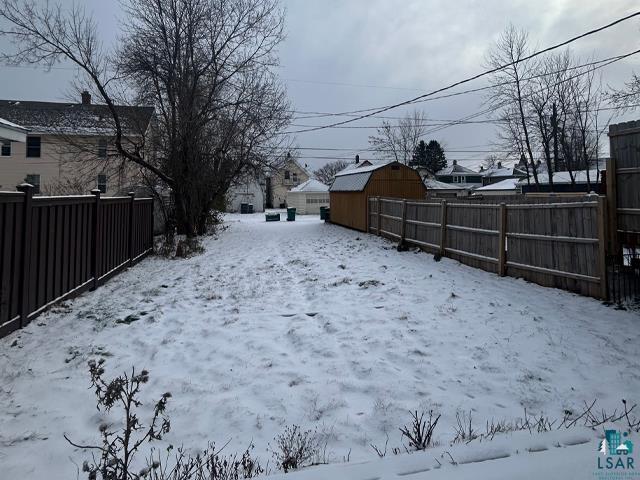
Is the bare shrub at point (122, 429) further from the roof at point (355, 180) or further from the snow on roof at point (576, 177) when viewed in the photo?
the snow on roof at point (576, 177)

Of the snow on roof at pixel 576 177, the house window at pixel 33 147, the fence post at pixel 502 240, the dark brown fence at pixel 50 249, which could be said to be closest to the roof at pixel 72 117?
the house window at pixel 33 147


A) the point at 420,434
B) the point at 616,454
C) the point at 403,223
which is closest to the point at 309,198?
the point at 403,223

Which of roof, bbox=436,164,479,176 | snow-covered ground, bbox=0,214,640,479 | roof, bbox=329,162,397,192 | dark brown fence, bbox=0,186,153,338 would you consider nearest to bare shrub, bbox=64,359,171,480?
snow-covered ground, bbox=0,214,640,479

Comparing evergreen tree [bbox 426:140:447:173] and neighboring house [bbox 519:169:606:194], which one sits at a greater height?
evergreen tree [bbox 426:140:447:173]

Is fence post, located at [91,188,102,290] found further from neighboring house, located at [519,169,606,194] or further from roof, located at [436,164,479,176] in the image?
roof, located at [436,164,479,176]

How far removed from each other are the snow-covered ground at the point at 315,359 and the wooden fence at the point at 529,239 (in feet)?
1.26

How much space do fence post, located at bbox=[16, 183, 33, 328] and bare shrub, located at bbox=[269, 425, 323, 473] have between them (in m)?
3.73

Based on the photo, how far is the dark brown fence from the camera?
15.0 feet

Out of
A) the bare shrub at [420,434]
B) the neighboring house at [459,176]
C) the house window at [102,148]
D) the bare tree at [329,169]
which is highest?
the bare tree at [329,169]

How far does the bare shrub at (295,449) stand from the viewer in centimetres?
250

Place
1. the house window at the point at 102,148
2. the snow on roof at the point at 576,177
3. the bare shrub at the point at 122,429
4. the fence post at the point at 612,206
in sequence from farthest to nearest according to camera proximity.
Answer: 1. the snow on roof at the point at 576,177
2. the house window at the point at 102,148
3. the fence post at the point at 612,206
4. the bare shrub at the point at 122,429

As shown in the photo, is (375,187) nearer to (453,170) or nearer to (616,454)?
(616,454)

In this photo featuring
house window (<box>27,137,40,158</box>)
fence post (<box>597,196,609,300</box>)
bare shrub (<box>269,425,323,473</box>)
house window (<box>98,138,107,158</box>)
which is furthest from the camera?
house window (<box>27,137,40,158</box>)

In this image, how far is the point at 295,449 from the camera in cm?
267
